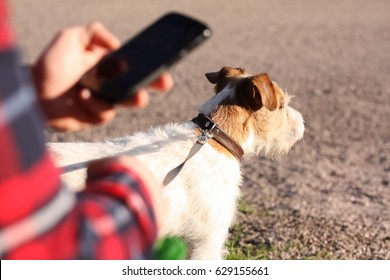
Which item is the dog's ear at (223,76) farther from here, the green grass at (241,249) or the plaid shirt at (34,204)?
the plaid shirt at (34,204)

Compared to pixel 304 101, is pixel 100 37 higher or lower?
higher

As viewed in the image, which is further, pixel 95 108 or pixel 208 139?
pixel 208 139

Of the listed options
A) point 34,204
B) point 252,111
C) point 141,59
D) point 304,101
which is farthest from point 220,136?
point 304,101

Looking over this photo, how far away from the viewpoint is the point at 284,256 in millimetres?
5316

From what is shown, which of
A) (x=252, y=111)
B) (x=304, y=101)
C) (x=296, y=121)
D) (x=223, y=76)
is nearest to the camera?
(x=252, y=111)

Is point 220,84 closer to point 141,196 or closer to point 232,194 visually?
point 232,194

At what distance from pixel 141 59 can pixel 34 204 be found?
59cm

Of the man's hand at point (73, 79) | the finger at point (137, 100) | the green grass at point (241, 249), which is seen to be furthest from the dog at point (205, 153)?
the finger at point (137, 100)

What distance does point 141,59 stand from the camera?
1.66 metres

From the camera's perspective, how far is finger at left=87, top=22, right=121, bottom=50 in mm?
1789

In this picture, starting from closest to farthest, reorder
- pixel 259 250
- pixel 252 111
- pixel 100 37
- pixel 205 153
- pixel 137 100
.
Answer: pixel 137 100 < pixel 100 37 < pixel 205 153 < pixel 252 111 < pixel 259 250

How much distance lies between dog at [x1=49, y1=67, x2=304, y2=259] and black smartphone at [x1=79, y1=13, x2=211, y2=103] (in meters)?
2.52

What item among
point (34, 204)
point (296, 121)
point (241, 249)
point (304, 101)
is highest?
point (34, 204)

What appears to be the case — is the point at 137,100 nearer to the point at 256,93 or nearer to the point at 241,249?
the point at 256,93
